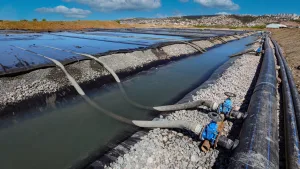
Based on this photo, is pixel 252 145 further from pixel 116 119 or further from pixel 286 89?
pixel 286 89

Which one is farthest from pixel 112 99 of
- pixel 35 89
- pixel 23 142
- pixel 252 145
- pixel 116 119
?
pixel 252 145

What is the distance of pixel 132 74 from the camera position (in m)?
13.5

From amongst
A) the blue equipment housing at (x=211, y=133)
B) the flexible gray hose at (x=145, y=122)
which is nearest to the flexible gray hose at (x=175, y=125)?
the flexible gray hose at (x=145, y=122)

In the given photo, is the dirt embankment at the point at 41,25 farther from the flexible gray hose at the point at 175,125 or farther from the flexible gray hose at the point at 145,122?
the flexible gray hose at the point at 175,125

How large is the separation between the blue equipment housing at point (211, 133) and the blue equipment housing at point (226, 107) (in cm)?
158

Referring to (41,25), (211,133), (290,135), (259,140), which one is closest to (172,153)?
(211,133)

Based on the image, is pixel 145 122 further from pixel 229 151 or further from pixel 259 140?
pixel 259 140

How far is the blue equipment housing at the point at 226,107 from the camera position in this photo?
21.0ft

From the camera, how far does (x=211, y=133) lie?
5.11 m

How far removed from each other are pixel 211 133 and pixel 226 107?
1.66 m

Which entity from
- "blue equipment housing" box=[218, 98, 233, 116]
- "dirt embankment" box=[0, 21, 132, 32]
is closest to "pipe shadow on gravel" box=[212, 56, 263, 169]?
"blue equipment housing" box=[218, 98, 233, 116]

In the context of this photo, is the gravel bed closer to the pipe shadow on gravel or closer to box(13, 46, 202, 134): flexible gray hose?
the pipe shadow on gravel

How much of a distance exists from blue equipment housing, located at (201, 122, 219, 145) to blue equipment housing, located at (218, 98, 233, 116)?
158cm

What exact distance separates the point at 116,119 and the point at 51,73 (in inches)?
197
